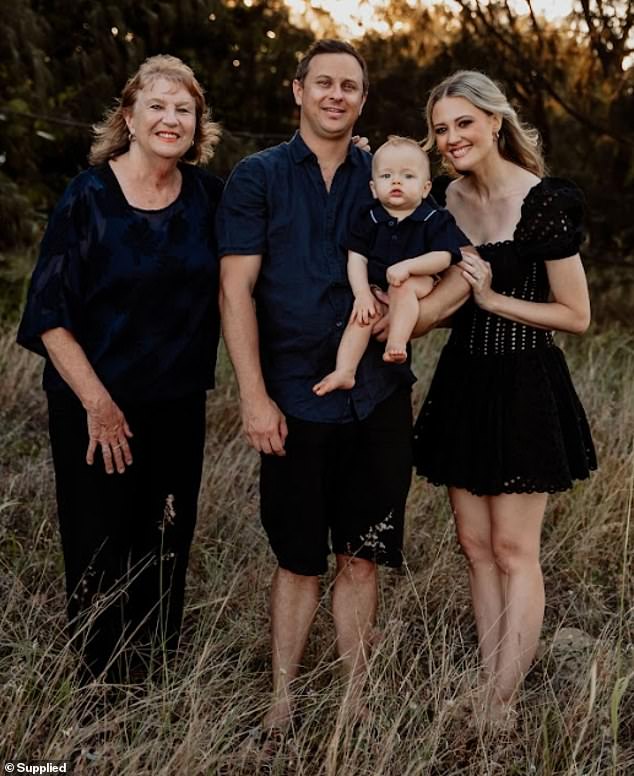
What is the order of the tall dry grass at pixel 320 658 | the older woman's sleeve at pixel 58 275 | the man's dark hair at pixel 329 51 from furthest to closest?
the man's dark hair at pixel 329 51, the older woman's sleeve at pixel 58 275, the tall dry grass at pixel 320 658

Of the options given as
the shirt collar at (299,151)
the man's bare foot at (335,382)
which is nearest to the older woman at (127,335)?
the shirt collar at (299,151)

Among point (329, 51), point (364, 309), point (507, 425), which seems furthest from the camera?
point (507, 425)

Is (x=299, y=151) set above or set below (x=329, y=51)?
below

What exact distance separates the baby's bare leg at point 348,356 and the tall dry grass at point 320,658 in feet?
2.42

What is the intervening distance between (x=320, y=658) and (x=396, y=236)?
1447 millimetres

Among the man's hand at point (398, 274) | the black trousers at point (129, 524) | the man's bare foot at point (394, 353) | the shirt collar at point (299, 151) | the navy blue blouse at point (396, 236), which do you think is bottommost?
the black trousers at point (129, 524)

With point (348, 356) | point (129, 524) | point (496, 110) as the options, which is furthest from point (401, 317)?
point (129, 524)

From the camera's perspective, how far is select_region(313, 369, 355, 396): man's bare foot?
284 centimetres

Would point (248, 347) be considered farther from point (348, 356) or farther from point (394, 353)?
point (394, 353)

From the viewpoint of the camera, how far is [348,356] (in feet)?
9.36

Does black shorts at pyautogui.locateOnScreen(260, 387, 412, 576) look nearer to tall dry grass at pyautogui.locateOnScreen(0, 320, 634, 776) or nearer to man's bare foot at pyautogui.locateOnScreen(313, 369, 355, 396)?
man's bare foot at pyautogui.locateOnScreen(313, 369, 355, 396)

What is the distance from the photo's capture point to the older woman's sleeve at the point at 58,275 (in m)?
2.81

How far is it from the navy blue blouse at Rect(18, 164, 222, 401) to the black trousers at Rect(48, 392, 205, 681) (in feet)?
0.39

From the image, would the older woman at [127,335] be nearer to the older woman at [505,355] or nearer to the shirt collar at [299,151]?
the shirt collar at [299,151]
